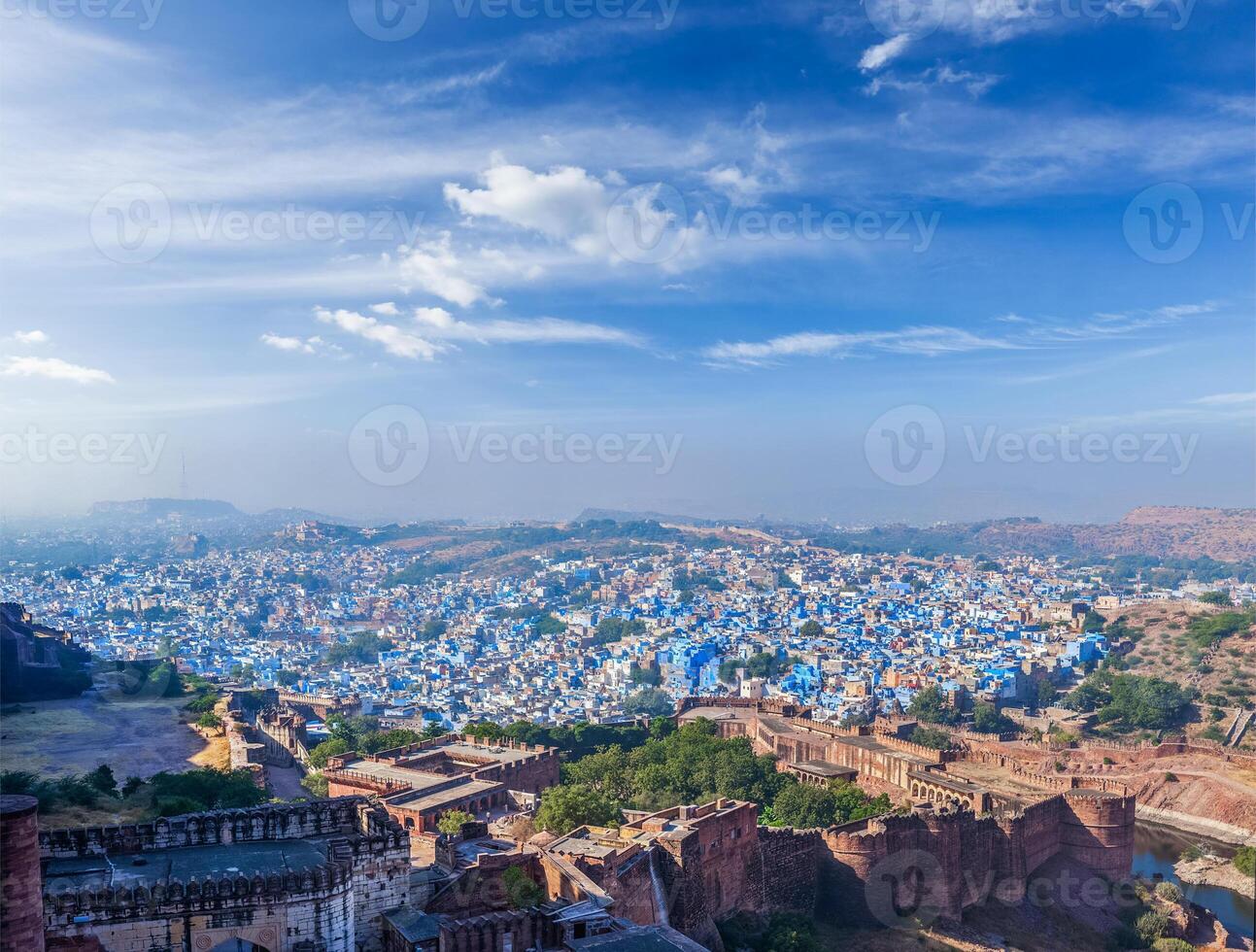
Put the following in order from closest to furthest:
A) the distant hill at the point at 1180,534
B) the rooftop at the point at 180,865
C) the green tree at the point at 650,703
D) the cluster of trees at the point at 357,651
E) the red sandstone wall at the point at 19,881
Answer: the red sandstone wall at the point at 19,881 < the rooftop at the point at 180,865 < the green tree at the point at 650,703 < the cluster of trees at the point at 357,651 < the distant hill at the point at 1180,534

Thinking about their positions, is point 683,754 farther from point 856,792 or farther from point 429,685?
point 429,685

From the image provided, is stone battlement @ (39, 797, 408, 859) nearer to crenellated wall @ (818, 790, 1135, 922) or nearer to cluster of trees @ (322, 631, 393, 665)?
crenellated wall @ (818, 790, 1135, 922)

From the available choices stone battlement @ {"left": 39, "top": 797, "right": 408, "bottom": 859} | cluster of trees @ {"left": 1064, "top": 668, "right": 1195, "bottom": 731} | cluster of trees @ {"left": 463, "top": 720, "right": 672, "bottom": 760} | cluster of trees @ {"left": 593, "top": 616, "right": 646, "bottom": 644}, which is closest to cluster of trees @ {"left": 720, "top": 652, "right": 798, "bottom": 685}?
cluster of trees @ {"left": 593, "top": 616, "right": 646, "bottom": 644}

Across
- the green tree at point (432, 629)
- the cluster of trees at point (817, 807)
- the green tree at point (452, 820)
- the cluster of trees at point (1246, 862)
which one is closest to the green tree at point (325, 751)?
the green tree at point (452, 820)

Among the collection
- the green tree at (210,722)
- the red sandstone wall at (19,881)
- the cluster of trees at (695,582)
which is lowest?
the cluster of trees at (695,582)

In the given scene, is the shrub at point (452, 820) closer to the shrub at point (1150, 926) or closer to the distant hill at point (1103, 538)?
the shrub at point (1150, 926)

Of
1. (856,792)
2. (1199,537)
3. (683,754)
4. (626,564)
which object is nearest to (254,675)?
(683,754)
